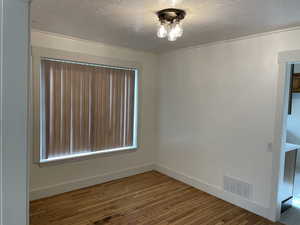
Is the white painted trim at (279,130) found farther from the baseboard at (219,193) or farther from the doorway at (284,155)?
the baseboard at (219,193)

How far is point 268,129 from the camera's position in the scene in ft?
9.60

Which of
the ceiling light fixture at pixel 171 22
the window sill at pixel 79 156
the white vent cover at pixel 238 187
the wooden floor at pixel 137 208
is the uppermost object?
the ceiling light fixture at pixel 171 22

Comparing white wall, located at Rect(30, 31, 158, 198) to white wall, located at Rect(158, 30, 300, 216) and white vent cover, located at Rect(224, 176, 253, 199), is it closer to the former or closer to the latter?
white wall, located at Rect(158, 30, 300, 216)

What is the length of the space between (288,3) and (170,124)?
2.88m

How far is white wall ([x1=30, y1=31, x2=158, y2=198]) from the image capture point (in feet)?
10.8

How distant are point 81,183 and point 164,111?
2109mm

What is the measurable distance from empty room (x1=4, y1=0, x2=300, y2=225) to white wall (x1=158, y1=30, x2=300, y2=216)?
0.06 ft

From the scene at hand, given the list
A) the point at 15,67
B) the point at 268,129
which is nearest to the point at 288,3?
the point at 268,129

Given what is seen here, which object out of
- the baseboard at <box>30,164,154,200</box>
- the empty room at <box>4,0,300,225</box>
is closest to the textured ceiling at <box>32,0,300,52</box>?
the empty room at <box>4,0,300,225</box>

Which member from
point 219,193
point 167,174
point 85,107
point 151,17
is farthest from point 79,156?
point 151,17

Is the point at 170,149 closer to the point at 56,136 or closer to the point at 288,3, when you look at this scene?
the point at 56,136

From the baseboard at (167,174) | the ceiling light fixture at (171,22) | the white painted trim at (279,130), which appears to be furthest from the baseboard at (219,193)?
the ceiling light fixture at (171,22)

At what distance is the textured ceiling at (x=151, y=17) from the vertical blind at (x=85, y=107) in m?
0.65

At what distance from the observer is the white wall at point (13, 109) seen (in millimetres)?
902
